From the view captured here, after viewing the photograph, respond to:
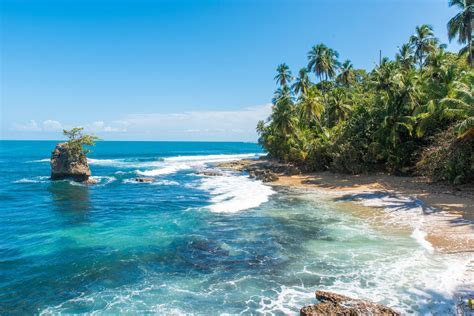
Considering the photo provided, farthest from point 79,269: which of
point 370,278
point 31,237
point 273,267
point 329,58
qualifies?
point 329,58

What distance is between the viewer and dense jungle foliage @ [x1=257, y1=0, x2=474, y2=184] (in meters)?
23.3

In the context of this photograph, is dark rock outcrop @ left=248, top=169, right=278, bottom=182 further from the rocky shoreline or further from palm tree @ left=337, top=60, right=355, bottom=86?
palm tree @ left=337, top=60, right=355, bottom=86

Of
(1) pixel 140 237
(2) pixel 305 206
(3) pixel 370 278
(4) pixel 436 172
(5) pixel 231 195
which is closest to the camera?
(3) pixel 370 278

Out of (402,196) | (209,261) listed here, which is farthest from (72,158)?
(402,196)

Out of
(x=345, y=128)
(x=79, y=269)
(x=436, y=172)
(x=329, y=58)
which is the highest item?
(x=329, y=58)

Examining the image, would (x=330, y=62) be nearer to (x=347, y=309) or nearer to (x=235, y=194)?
(x=235, y=194)

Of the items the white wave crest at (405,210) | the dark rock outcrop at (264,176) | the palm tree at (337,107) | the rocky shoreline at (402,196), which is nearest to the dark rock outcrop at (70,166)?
the dark rock outcrop at (264,176)

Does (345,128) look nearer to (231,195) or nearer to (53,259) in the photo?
(231,195)

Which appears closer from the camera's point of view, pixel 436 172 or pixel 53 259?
pixel 53 259

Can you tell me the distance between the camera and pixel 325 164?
40.0 meters

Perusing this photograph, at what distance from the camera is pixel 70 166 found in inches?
1522

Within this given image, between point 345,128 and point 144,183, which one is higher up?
point 345,128

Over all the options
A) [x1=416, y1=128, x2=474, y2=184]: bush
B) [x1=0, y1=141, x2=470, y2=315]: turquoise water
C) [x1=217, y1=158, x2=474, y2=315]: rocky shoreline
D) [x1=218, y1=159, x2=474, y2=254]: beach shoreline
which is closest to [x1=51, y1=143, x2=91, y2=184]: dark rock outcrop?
[x1=0, y1=141, x2=470, y2=315]: turquoise water

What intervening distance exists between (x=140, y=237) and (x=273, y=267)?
A: 26.5 ft
